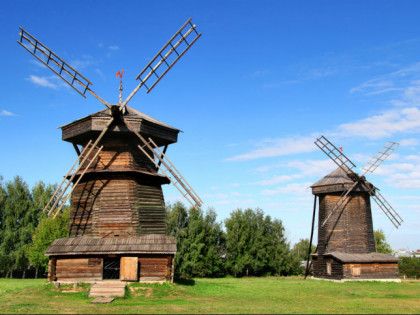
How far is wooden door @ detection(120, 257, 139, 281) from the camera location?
17609 mm

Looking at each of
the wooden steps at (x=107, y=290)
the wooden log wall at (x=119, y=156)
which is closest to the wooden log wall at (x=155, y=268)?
the wooden steps at (x=107, y=290)

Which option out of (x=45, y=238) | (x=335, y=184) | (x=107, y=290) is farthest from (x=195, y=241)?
(x=107, y=290)

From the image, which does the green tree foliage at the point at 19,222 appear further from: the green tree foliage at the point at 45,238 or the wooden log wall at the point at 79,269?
the wooden log wall at the point at 79,269

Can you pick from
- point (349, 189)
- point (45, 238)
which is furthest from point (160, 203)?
point (45, 238)

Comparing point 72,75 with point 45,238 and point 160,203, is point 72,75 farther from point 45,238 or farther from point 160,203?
point 45,238

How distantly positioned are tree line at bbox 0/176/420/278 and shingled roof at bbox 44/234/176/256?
2032cm

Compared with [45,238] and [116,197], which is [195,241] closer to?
[45,238]

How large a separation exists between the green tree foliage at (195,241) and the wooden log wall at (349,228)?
14.6 metres

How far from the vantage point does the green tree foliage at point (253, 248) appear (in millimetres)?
45656

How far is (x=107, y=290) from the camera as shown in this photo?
1616cm

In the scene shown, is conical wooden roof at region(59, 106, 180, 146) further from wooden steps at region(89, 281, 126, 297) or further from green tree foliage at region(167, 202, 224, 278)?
green tree foliage at region(167, 202, 224, 278)

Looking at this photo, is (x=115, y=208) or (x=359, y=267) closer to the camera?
(x=115, y=208)

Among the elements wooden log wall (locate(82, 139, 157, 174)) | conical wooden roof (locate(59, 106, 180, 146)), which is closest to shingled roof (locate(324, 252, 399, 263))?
conical wooden roof (locate(59, 106, 180, 146))

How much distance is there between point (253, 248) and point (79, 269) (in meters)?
30.7
